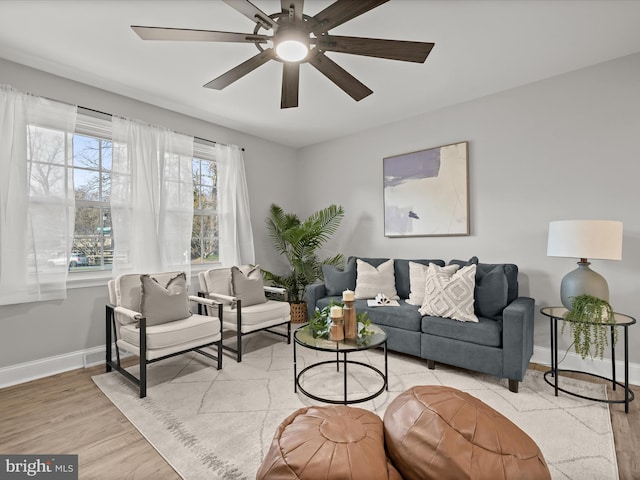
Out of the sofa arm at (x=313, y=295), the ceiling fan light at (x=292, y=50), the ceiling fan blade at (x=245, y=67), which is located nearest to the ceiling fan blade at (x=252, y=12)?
the ceiling fan light at (x=292, y=50)

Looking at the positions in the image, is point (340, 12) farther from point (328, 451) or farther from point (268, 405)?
point (268, 405)

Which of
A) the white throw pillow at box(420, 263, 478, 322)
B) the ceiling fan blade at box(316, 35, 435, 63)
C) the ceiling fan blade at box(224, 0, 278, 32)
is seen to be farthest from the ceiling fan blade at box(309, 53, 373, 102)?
the white throw pillow at box(420, 263, 478, 322)

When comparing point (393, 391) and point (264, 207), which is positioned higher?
point (264, 207)

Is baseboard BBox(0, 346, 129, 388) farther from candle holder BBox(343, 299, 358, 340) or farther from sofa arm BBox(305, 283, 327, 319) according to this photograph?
candle holder BBox(343, 299, 358, 340)

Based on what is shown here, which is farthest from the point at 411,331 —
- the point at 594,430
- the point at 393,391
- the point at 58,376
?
the point at 58,376

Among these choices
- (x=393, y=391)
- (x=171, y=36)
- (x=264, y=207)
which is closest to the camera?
(x=171, y=36)

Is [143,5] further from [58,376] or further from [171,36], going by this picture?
[58,376]

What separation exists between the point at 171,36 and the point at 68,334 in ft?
9.02

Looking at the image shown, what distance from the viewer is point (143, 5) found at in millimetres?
2141

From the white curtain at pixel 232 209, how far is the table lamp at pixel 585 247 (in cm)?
337

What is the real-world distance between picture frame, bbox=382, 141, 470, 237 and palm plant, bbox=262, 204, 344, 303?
83 cm

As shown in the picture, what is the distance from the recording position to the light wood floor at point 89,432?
1.76m

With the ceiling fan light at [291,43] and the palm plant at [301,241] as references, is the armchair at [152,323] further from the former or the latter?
the ceiling fan light at [291,43]

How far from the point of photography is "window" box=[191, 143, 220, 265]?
4.16 m
